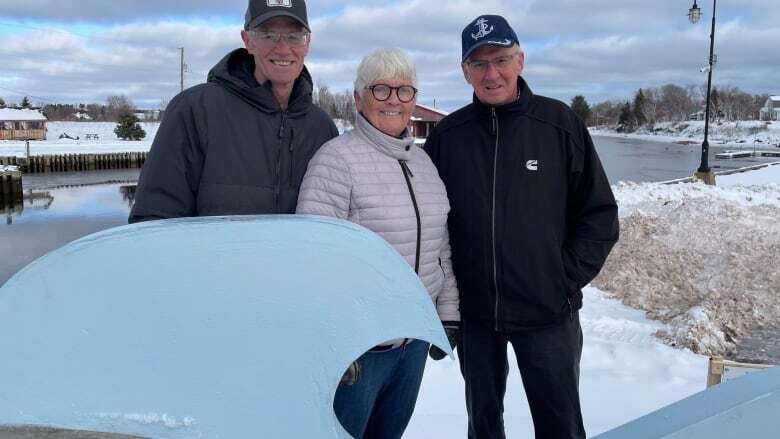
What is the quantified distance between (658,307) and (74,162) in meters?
42.1

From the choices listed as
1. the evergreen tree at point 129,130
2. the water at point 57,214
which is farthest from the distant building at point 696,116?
the water at point 57,214

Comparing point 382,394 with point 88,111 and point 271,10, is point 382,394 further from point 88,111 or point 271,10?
point 88,111

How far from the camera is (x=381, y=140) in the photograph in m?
2.43

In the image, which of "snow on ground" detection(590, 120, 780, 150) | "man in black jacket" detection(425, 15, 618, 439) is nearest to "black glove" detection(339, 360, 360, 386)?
"man in black jacket" detection(425, 15, 618, 439)

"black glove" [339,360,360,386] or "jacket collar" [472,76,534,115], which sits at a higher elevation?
"jacket collar" [472,76,534,115]

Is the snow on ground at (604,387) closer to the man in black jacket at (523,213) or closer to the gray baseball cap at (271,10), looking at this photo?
the man in black jacket at (523,213)

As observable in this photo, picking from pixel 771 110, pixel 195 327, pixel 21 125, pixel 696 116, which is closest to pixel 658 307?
pixel 195 327

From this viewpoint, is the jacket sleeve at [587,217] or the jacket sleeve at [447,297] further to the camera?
the jacket sleeve at [587,217]

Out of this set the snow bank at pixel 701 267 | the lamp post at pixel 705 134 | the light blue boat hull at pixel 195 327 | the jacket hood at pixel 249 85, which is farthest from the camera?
the lamp post at pixel 705 134

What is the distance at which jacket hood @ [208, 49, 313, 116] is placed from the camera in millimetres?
2332

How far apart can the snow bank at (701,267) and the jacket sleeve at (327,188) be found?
16.8 ft

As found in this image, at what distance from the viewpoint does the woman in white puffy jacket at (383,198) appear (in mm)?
2322

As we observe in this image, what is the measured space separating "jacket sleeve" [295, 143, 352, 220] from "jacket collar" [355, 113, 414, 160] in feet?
0.54

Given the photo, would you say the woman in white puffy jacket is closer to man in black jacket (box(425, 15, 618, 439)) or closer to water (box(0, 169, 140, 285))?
man in black jacket (box(425, 15, 618, 439))
